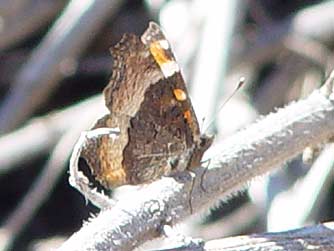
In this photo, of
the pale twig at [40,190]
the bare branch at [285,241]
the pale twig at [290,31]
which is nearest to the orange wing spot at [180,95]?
the bare branch at [285,241]

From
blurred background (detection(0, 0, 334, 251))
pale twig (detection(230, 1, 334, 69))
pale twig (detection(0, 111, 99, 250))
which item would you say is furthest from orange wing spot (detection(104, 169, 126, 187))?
pale twig (detection(230, 1, 334, 69))

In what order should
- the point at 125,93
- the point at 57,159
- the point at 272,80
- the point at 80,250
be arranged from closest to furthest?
the point at 80,250
the point at 125,93
the point at 57,159
the point at 272,80

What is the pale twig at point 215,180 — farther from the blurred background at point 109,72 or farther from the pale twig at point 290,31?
the pale twig at point 290,31

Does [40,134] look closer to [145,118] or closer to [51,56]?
[51,56]

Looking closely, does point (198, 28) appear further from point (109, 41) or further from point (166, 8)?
point (109, 41)

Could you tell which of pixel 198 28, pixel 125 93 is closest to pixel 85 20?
pixel 198 28

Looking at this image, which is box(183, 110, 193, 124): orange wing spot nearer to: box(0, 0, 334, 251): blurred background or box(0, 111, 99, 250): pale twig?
box(0, 0, 334, 251): blurred background
